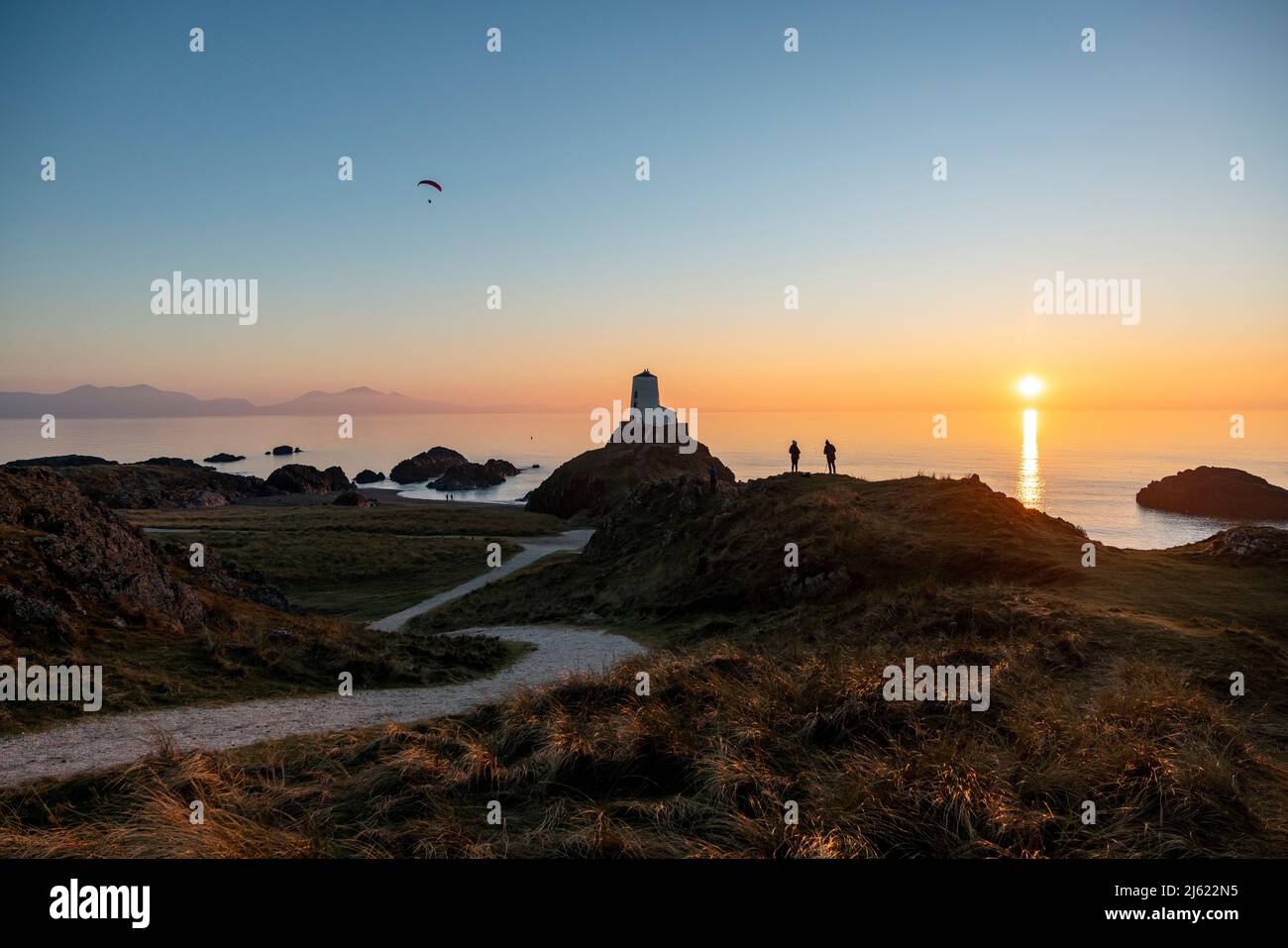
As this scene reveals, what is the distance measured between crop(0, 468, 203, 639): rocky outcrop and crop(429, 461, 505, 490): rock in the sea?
111 metres

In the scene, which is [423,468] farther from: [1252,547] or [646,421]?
[1252,547]

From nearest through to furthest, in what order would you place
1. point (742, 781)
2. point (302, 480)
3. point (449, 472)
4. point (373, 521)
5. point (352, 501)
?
point (742, 781)
point (373, 521)
point (352, 501)
point (302, 480)
point (449, 472)

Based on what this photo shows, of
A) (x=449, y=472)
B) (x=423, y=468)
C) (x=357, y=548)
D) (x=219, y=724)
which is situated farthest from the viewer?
(x=423, y=468)

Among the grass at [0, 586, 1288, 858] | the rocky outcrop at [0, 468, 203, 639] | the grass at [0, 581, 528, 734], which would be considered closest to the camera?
the grass at [0, 586, 1288, 858]

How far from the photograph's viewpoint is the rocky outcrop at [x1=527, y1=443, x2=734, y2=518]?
8006cm

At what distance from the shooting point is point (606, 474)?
82.3 metres

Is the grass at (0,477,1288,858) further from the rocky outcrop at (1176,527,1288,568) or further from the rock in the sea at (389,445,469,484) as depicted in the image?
the rock in the sea at (389,445,469,484)

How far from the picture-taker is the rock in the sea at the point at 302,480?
115 metres

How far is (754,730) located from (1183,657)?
8.76 metres

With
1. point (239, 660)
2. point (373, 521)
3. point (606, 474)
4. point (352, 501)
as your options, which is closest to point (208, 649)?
point (239, 660)

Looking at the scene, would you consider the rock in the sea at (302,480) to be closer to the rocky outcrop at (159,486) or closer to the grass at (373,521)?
the rocky outcrop at (159,486)

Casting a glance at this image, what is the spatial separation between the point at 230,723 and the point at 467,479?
122600 millimetres

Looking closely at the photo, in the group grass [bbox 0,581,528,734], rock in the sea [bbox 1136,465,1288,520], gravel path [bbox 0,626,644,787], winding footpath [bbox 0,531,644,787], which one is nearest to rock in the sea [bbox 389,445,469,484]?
rock in the sea [bbox 1136,465,1288,520]
